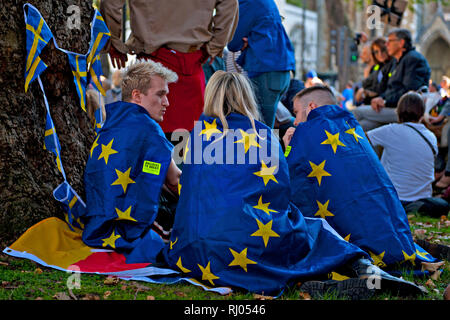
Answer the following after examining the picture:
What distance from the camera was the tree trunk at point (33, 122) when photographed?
4797 mm

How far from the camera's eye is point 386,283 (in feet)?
12.7

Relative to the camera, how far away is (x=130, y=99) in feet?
17.0

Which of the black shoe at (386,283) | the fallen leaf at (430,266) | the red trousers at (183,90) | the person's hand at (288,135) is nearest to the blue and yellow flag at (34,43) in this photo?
A: the red trousers at (183,90)

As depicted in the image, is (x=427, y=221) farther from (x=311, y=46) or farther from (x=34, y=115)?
(x=311, y=46)

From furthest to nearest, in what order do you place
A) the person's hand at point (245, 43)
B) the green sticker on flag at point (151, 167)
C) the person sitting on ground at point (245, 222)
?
the person's hand at point (245, 43) → the green sticker on flag at point (151, 167) → the person sitting on ground at point (245, 222)

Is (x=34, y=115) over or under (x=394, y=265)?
over

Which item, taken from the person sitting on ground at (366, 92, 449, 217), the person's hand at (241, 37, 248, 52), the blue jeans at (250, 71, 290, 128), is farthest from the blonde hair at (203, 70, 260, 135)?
the person sitting on ground at (366, 92, 449, 217)

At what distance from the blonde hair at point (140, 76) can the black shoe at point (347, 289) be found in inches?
87.5

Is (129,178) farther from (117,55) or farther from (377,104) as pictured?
(377,104)

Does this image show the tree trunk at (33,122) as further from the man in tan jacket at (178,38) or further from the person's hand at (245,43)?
the person's hand at (245,43)

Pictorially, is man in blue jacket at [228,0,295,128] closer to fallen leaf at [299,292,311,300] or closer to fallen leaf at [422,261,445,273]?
fallen leaf at [422,261,445,273]

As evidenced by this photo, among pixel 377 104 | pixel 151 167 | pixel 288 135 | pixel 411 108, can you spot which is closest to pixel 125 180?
pixel 151 167

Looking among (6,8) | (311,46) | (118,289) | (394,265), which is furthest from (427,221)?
(311,46)

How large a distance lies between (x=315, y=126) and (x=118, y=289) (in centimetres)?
193
